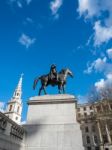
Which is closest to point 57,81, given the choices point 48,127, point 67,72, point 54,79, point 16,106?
point 54,79

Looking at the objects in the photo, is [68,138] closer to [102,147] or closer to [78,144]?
[78,144]

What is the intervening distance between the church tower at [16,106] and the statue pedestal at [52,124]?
101m

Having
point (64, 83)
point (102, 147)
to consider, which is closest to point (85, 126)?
point (102, 147)

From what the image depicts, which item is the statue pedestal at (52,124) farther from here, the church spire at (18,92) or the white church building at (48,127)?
the church spire at (18,92)

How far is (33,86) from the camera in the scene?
1363 centimetres

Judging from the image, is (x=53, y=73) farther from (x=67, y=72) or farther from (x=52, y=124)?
(x=52, y=124)

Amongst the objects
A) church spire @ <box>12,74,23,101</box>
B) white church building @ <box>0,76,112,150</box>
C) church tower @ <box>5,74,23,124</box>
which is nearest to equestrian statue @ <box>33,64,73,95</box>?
white church building @ <box>0,76,112,150</box>

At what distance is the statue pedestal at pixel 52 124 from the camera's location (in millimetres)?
10094

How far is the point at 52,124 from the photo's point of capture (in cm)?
1092

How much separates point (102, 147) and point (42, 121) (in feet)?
213

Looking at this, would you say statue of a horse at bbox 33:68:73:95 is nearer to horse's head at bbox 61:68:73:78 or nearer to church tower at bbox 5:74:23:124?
horse's head at bbox 61:68:73:78

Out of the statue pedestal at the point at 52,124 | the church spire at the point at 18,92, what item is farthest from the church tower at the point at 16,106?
the statue pedestal at the point at 52,124

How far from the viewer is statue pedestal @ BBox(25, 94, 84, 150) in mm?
10094

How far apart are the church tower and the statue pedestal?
10126cm
